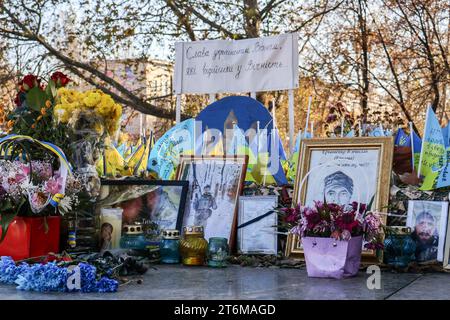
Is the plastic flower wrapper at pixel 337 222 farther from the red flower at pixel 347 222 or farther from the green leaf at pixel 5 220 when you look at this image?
the green leaf at pixel 5 220

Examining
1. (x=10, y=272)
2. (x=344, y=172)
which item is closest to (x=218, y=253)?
(x=344, y=172)

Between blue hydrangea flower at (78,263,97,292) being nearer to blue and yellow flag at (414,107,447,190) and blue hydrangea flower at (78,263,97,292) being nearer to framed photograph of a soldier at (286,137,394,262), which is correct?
framed photograph of a soldier at (286,137,394,262)

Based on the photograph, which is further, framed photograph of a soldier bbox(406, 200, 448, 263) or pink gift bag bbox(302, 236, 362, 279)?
framed photograph of a soldier bbox(406, 200, 448, 263)

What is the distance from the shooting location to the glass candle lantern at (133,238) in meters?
3.87

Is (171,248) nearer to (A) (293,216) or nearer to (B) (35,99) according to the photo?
(A) (293,216)

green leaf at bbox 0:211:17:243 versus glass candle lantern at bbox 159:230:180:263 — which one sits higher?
green leaf at bbox 0:211:17:243

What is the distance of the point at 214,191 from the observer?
4188 millimetres

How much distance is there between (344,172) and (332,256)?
743 mm

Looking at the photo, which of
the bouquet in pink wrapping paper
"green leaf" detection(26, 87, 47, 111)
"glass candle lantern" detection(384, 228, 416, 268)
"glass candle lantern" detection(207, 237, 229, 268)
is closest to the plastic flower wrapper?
the bouquet in pink wrapping paper

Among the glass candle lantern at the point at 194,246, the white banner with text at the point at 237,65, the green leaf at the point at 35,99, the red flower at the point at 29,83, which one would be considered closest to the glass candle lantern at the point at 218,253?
the glass candle lantern at the point at 194,246

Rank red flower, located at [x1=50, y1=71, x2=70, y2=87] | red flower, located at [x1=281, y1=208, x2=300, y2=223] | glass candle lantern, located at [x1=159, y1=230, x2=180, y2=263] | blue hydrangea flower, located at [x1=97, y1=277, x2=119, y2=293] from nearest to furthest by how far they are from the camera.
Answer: blue hydrangea flower, located at [x1=97, y1=277, x2=119, y2=293], red flower, located at [x1=281, y1=208, x2=300, y2=223], glass candle lantern, located at [x1=159, y1=230, x2=180, y2=263], red flower, located at [x1=50, y1=71, x2=70, y2=87]

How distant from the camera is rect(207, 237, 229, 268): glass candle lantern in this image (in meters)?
3.68

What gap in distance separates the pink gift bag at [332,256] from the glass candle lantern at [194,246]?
67 cm

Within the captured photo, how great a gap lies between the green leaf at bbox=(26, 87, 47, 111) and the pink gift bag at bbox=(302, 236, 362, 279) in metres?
1.79
